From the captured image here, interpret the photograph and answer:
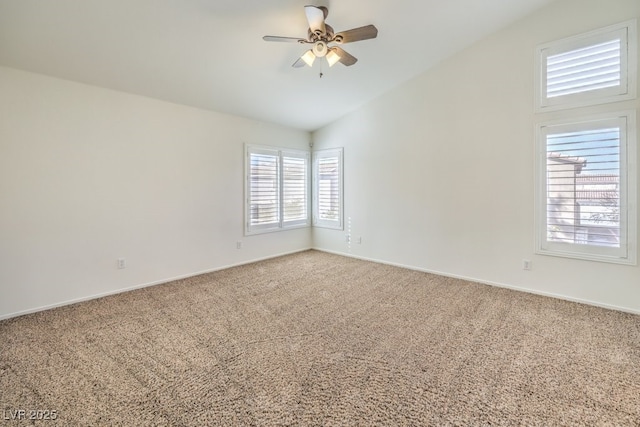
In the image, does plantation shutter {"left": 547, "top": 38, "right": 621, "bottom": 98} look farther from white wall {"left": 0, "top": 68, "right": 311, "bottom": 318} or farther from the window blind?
white wall {"left": 0, "top": 68, "right": 311, "bottom": 318}

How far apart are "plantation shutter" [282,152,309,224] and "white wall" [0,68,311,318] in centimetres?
108

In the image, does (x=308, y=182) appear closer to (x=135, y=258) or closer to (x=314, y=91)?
(x=314, y=91)

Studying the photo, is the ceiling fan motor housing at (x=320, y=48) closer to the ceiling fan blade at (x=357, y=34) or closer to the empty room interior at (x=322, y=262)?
the empty room interior at (x=322, y=262)

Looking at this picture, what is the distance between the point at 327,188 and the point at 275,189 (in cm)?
108

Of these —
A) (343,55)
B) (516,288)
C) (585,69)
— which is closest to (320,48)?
(343,55)

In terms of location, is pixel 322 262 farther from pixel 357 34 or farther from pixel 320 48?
pixel 357 34

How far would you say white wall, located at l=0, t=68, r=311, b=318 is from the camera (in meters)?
2.99

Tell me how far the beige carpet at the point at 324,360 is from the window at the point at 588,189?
2.29 ft

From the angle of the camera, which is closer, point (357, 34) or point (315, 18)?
point (315, 18)

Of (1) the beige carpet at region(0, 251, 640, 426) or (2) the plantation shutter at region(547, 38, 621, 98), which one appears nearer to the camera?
(1) the beige carpet at region(0, 251, 640, 426)

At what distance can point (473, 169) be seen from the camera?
13.1ft

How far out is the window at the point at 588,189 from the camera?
299cm

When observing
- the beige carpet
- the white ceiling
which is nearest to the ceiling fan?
the white ceiling

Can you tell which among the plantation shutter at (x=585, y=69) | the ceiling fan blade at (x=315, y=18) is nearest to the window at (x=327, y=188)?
the ceiling fan blade at (x=315, y=18)
